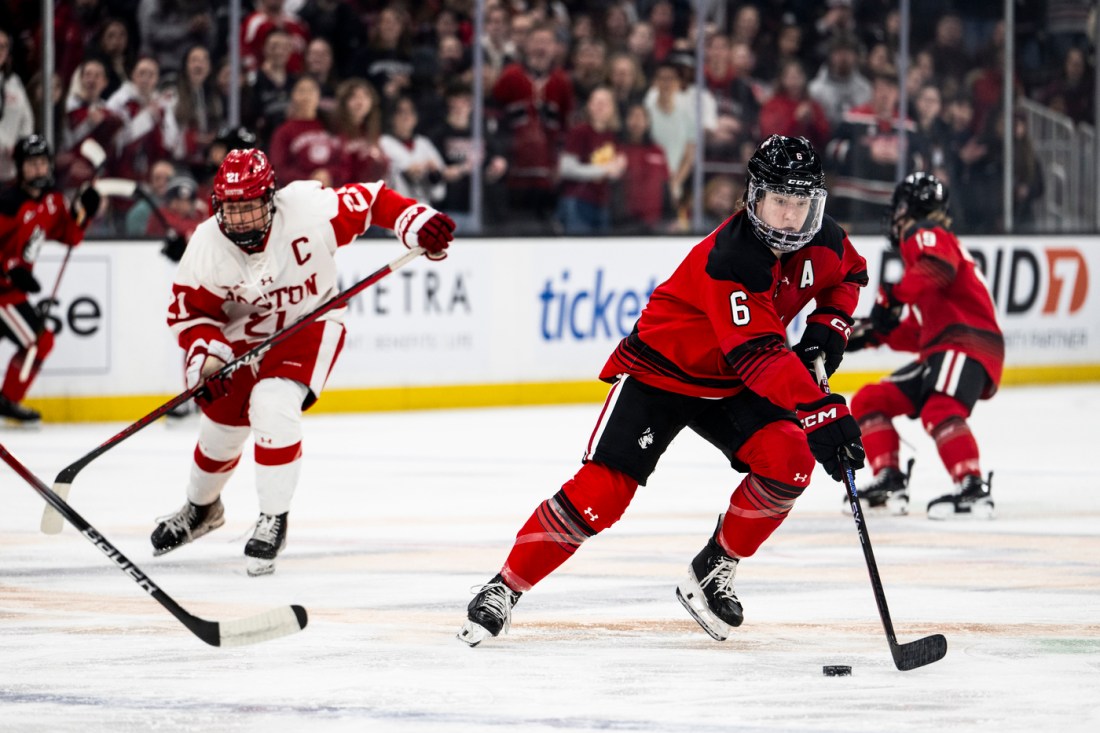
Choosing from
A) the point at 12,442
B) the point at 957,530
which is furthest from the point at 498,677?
the point at 12,442

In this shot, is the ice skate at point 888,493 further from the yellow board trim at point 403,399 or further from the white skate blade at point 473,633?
the yellow board trim at point 403,399

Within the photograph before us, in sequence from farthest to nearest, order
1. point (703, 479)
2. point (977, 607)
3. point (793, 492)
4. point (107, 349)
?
1. point (107, 349)
2. point (703, 479)
3. point (977, 607)
4. point (793, 492)

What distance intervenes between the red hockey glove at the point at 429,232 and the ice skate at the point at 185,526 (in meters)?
0.99

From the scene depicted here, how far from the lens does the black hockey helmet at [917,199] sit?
6.08m

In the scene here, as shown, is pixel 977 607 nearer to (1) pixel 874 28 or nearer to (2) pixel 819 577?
(2) pixel 819 577

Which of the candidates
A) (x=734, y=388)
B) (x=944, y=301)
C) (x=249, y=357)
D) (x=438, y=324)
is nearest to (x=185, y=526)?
(x=249, y=357)

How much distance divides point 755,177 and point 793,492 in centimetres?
65

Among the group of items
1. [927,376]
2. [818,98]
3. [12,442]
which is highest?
[818,98]

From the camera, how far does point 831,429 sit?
3680 mm

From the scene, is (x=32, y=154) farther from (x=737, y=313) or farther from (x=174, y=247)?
(x=737, y=313)

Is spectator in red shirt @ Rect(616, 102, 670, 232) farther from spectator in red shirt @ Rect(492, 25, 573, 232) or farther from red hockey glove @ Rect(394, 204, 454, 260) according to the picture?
red hockey glove @ Rect(394, 204, 454, 260)

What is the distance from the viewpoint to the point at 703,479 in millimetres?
7043

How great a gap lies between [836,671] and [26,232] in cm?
551

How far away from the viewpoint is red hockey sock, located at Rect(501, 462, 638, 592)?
3.87 meters
